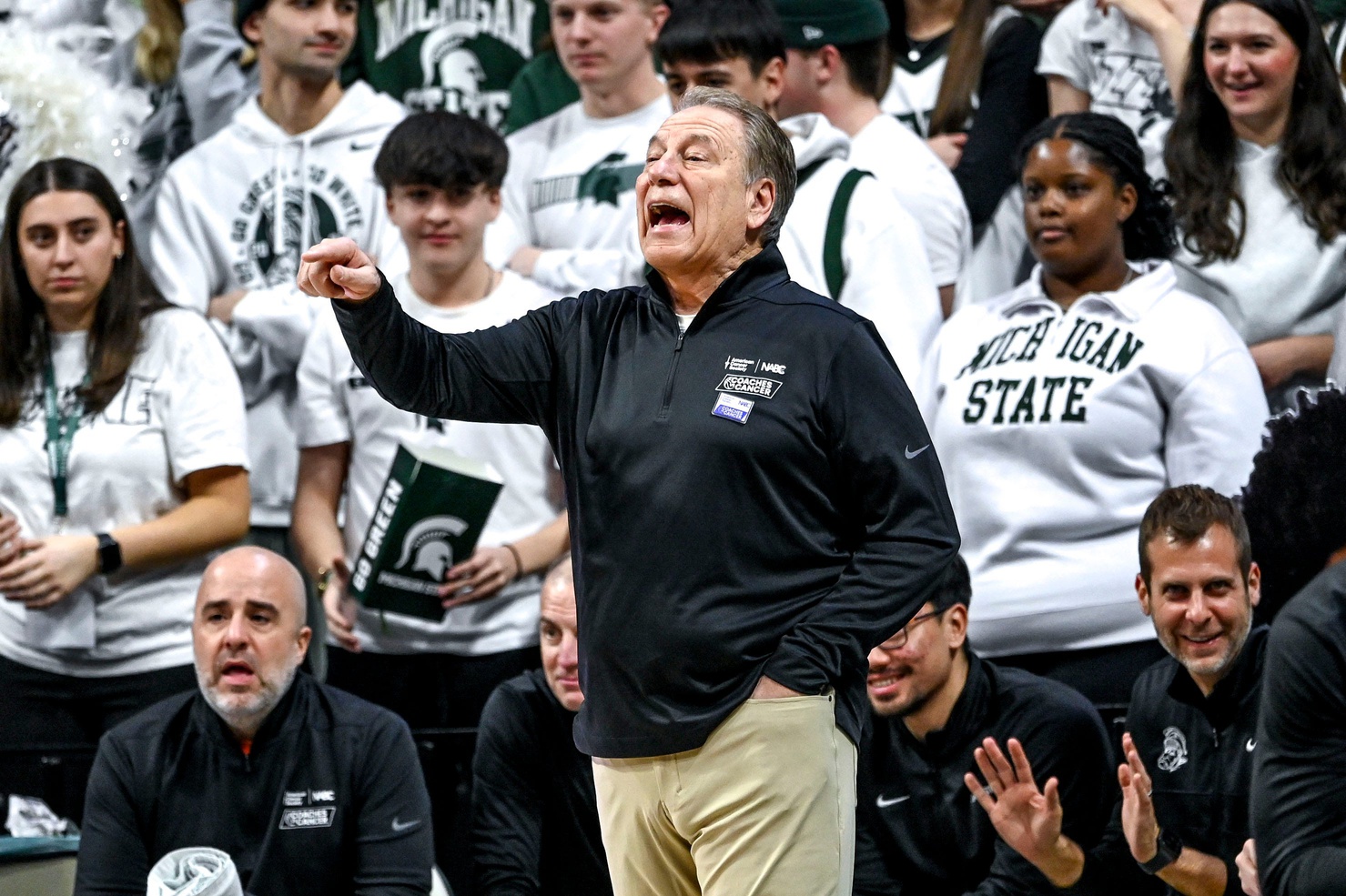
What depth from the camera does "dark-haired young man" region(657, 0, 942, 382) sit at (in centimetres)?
474

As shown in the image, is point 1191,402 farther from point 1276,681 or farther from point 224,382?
point 224,382

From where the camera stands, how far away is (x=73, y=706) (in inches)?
188

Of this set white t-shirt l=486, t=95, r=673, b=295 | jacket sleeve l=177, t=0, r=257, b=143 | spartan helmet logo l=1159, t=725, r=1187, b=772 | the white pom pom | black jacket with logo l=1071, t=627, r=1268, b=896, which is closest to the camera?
black jacket with logo l=1071, t=627, r=1268, b=896

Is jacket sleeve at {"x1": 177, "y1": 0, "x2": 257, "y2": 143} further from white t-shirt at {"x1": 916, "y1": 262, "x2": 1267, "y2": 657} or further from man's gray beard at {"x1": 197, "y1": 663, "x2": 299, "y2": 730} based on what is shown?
white t-shirt at {"x1": 916, "y1": 262, "x2": 1267, "y2": 657}

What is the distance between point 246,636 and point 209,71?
2.29 m

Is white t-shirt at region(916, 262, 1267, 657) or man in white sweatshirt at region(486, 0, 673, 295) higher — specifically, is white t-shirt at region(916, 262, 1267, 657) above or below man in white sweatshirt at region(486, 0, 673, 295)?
below

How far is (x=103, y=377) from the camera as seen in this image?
4.85m

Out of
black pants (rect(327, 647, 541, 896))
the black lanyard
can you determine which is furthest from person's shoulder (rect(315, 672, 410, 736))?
the black lanyard

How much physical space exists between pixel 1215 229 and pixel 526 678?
6.62 feet

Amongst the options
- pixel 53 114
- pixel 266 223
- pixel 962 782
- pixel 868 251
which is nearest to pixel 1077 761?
pixel 962 782

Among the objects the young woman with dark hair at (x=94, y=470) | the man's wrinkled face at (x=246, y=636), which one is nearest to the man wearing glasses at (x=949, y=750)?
the man's wrinkled face at (x=246, y=636)

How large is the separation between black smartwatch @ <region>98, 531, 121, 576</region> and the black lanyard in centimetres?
19

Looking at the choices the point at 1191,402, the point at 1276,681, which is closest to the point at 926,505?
the point at 1276,681

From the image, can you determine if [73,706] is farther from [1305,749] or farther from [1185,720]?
[1305,749]
